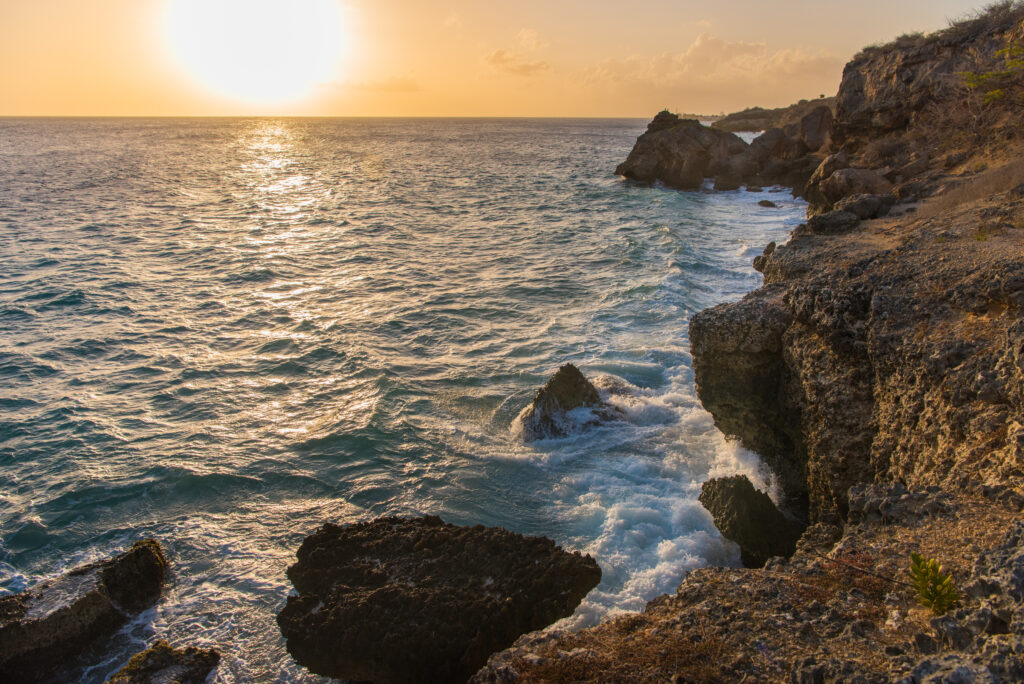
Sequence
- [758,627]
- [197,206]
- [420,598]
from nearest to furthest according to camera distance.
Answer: [758,627]
[420,598]
[197,206]

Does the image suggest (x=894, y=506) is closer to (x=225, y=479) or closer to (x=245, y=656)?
(x=245, y=656)

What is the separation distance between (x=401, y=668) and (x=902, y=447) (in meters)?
6.66

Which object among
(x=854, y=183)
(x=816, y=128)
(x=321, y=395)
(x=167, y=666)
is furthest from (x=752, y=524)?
(x=816, y=128)

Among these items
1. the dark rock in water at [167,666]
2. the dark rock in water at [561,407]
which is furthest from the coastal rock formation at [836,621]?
the dark rock in water at [561,407]

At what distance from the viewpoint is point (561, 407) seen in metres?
12.9

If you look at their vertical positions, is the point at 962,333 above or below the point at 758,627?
above

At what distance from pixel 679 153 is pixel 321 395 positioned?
45.2m

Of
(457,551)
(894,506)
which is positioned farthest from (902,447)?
(457,551)

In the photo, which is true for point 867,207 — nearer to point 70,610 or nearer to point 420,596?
point 420,596

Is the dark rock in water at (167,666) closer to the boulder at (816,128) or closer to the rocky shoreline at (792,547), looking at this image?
the rocky shoreline at (792,547)

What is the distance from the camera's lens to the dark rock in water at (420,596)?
680cm

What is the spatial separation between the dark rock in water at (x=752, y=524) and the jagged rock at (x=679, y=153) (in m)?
45.5

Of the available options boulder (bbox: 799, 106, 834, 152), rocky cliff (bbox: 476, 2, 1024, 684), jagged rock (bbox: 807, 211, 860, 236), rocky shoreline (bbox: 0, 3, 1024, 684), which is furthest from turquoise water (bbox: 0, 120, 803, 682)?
boulder (bbox: 799, 106, 834, 152)

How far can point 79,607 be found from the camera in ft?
25.5
